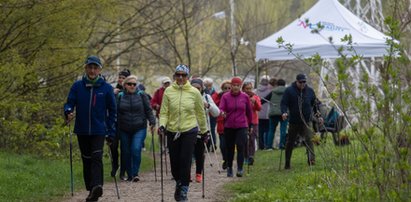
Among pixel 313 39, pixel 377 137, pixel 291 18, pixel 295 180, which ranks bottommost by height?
pixel 295 180

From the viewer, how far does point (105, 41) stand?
21500 mm

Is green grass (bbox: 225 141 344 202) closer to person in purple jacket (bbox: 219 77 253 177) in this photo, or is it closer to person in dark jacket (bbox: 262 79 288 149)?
person in purple jacket (bbox: 219 77 253 177)

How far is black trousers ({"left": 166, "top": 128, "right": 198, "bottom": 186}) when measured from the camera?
35.7ft

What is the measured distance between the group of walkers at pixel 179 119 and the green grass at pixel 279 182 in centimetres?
40

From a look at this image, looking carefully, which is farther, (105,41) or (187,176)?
(105,41)

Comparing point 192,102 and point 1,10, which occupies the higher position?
point 1,10

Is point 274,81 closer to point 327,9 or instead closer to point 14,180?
point 327,9

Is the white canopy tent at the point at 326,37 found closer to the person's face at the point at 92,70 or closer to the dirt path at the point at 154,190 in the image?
the dirt path at the point at 154,190

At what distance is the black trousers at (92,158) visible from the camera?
10.8m

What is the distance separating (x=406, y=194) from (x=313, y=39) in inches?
476

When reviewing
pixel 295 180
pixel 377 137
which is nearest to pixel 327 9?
pixel 295 180

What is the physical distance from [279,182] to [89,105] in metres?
3.41

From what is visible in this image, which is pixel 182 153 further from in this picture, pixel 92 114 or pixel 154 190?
pixel 154 190

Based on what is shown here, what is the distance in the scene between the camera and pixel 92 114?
10789mm
